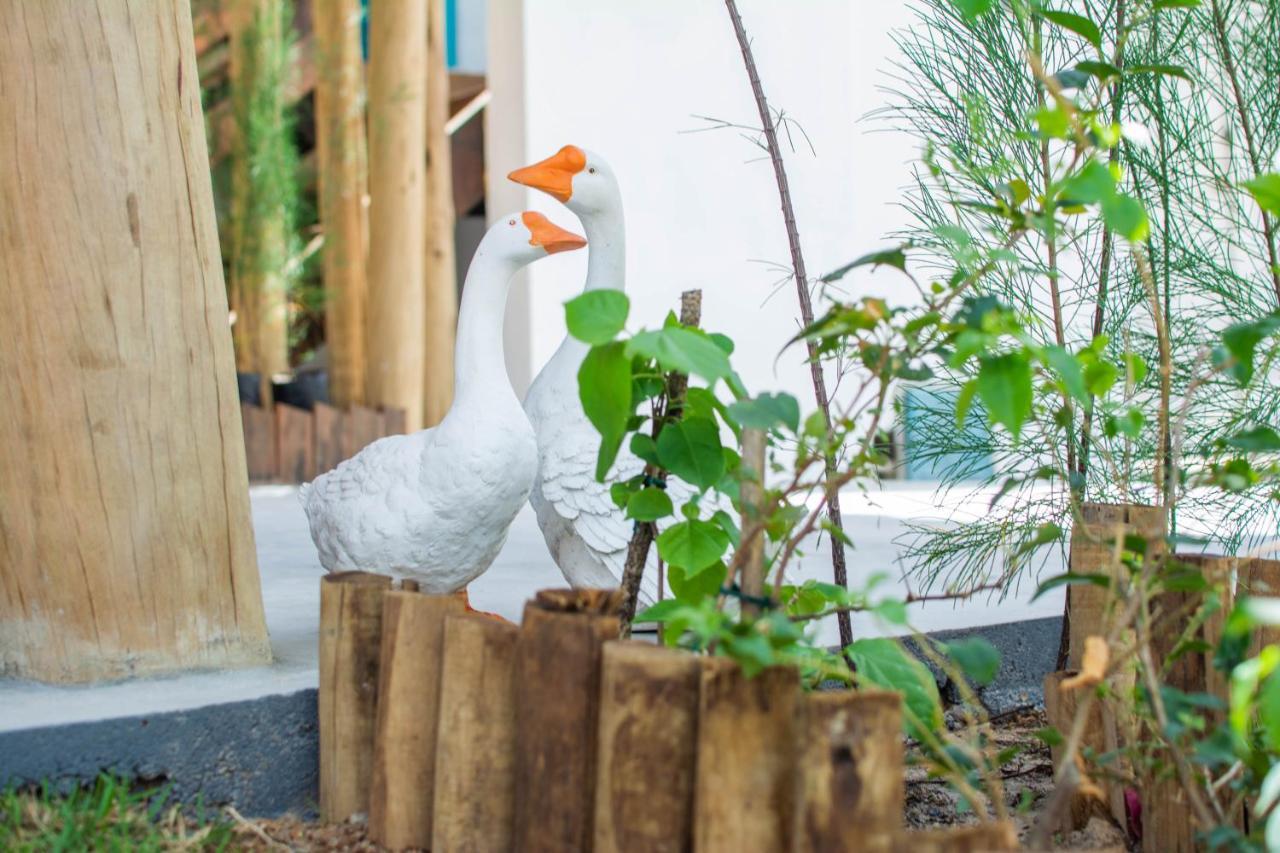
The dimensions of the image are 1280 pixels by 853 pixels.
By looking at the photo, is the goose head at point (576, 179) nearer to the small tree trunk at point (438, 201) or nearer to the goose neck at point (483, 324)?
the goose neck at point (483, 324)

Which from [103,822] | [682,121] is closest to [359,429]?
[682,121]

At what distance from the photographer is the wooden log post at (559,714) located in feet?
3.37

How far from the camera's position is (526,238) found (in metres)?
1.65

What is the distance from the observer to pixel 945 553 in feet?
5.72

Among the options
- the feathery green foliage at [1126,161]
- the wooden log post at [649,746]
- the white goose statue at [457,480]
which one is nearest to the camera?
the wooden log post at [649,746]

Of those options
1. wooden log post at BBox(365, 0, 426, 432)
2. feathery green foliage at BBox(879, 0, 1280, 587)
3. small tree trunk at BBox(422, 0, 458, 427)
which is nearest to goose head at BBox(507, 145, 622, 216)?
feathery green foliage at BBox(879, 0, 1280, 587)

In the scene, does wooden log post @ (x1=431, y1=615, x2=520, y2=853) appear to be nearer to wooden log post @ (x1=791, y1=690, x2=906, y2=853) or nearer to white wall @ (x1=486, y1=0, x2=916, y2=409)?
wooden log post @ (x1=791, y1=690, x2=906, y2=853)

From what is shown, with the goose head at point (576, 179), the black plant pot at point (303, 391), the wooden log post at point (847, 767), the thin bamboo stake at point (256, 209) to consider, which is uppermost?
the thin bamboo stake at point (256, 209)

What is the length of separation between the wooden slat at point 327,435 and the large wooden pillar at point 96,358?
3153mm

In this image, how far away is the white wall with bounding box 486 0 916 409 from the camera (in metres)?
3.96

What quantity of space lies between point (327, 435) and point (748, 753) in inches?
150

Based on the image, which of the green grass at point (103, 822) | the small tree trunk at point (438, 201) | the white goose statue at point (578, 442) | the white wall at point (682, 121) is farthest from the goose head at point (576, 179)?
the small tree trunk at point (438, 201)

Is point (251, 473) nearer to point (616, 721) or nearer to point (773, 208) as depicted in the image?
point (773, 208)

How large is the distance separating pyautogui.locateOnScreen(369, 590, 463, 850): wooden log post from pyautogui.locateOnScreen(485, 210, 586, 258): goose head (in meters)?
0.59
